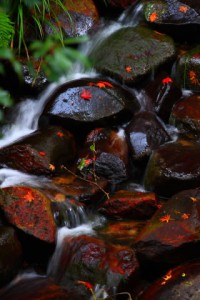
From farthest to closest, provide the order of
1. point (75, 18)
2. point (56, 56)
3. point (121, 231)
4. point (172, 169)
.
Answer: point (75, 18) < point (172, 169) < point (121, 231) < point (56, 56)

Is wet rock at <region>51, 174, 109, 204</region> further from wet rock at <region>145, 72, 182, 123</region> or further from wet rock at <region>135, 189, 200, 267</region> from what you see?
wet rock at <region>145, 72, 182, 123</region>

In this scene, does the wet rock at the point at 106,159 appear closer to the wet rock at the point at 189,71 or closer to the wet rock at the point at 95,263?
the wet rock at the point at 95,263

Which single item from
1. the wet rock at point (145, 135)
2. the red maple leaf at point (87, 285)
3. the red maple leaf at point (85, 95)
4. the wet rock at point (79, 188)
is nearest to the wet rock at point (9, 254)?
the red maple leaf at point (87, 285)

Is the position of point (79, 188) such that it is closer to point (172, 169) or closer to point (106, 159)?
point (106, 159)

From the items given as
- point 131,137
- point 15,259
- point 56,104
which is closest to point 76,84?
point 56,104

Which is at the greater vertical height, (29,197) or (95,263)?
(29,197)

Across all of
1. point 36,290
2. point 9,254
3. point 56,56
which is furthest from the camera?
point 9,254

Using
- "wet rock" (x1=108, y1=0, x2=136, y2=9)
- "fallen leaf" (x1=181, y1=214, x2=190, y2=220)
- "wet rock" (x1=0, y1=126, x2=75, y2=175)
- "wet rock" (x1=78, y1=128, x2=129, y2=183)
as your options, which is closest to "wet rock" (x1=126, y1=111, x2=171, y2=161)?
"wet rock" (x1=78, y1=128, x2=129, y2=183)

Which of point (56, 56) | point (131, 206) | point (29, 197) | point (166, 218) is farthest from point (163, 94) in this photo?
point (56, 56)
